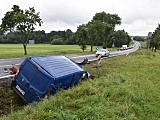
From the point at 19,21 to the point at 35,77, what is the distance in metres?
27.9

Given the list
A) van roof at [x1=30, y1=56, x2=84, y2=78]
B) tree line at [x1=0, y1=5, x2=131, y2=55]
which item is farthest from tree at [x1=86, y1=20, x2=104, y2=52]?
van roof at [x1=30, y1=56, x2=84, y2=78]

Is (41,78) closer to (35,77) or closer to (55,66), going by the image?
(35,77)

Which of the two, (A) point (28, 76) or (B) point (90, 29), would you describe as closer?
(A) point (28, 76)

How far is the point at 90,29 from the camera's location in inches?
A: 2101

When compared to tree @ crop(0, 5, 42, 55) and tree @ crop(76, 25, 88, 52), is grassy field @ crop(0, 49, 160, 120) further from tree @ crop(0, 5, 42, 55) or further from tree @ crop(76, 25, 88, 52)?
tree @ crop(76, 25, 88, 52)

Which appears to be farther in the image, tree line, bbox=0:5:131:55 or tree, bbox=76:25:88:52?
tree, bbox=76:25:88:52

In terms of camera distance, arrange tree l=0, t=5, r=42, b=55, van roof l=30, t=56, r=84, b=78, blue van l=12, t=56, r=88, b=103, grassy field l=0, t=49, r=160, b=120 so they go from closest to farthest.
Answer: grassy field l=0, t=49, r=160, b=120 → blue van l=12, t=56, r=88, b=103 → van roof l=30, t=56, r=84, b=78 → tree l=0, t=5, r=42, b=55

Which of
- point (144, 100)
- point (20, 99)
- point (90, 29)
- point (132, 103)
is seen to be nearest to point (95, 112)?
point (132, 103)

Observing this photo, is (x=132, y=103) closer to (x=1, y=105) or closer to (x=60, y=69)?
(x=60, y=69)

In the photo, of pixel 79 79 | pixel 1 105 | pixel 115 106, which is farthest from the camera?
pixel 79 79

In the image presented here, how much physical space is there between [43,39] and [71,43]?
14.4 m

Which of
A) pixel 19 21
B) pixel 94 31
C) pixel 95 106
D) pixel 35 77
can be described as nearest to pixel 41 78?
pixel 35 77

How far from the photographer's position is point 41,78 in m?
7.45

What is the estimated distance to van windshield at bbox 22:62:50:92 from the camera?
7.34m
